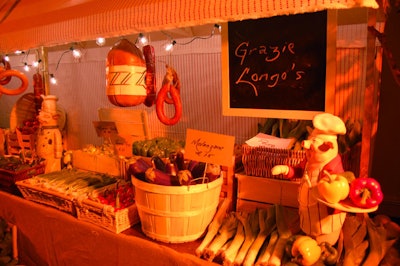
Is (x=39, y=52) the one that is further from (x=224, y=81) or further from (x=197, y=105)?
(x=224, y=81)

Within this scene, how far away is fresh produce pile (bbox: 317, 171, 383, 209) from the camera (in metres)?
0.95

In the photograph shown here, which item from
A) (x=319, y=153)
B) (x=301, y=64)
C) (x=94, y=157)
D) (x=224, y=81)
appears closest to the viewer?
(x=319, y=153)

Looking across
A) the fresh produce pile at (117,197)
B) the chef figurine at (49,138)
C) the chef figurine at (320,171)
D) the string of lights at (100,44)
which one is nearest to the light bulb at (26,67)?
the string of lights at (100,44)

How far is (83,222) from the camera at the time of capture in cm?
161

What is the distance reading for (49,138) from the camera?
237cm

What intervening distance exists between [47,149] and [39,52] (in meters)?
1.13

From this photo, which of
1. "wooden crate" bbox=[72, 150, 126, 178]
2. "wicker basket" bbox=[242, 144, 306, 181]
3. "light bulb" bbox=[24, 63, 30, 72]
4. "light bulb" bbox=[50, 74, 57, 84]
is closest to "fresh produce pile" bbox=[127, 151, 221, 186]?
"wicker basket" bbox=[242, 144, 306, 181]

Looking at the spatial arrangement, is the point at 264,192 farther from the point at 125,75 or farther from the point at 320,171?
the point at 125,75

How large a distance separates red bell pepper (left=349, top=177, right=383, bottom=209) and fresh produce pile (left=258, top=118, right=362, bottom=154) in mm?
348

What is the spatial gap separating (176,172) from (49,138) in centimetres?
145

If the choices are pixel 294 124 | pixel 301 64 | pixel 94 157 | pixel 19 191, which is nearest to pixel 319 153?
pixel 301 64

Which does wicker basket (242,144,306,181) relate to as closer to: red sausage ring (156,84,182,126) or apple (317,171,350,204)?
apple (317,171,350,204)

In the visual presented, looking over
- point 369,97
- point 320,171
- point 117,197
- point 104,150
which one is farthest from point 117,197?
point 369,97

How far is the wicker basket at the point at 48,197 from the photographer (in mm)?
1710
